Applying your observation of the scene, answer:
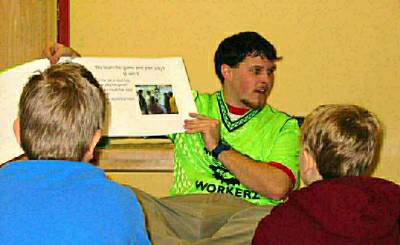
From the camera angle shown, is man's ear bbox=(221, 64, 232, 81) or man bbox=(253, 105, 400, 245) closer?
man bbox=(253, 105, 400, 245)

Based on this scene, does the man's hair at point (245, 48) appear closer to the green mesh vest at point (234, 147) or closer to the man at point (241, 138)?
the man at point (241, 138)

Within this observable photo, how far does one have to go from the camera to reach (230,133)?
2547 millimetres

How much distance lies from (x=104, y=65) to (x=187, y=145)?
16.2 inches

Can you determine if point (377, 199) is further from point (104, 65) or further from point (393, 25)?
point (393, 25)

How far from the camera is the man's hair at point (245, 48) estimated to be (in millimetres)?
2643

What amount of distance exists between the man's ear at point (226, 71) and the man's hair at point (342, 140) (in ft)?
3.20

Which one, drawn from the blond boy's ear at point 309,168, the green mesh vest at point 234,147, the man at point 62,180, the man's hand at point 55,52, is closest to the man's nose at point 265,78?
the green mesh vest at point 234,147

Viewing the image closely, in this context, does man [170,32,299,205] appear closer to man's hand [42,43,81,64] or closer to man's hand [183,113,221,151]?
man's hand [183,113,221,151]

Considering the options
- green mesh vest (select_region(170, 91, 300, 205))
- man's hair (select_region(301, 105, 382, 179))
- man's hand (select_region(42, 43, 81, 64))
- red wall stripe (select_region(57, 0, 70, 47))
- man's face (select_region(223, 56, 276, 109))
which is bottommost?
green mesh vest (select_region(170, 91, 300, 205))

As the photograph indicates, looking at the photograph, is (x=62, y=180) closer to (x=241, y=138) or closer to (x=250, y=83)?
(x=241, y=138)

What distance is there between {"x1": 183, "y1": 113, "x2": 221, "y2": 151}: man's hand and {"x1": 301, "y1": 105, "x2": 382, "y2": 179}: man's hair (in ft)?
2.36

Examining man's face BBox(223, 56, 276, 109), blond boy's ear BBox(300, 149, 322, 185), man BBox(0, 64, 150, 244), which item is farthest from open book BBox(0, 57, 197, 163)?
man BBox(0, 64, 150, 244)

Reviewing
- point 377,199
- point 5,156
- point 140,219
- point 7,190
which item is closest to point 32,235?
point 7,190

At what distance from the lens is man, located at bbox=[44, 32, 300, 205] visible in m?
2.39
